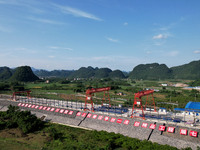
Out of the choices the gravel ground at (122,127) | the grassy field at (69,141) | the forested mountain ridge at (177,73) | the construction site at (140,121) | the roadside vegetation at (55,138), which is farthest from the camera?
the forested mountain ridge at (177,73)

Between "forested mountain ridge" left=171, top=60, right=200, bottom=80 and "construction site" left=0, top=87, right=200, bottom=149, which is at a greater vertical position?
"forested mountain ridge" left=171, top=60, right=200, bottom=80

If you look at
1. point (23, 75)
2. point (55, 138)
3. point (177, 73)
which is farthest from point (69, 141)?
point (177, 73)

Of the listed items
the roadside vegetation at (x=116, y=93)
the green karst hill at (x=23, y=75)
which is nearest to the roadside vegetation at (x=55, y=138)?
the roadside vegetation at (x=116, y=93)

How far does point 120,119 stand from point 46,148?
1118 cm

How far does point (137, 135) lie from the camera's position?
22156mm

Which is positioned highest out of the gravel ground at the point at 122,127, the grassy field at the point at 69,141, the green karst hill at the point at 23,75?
the green karst hill at the point at 23,75

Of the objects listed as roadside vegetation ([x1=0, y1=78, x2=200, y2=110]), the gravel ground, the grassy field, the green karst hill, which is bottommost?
the grassy field

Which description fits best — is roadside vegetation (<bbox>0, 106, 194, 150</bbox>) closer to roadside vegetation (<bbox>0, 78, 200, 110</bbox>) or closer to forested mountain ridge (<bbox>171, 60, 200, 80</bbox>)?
roadside vegetation (<bbox>0, 78, 200, 110</bbox>)

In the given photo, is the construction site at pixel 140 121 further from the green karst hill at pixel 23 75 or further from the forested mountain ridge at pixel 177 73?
the forested mountain ridge at pixel 177 73

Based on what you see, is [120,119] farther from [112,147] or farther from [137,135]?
[112,147]

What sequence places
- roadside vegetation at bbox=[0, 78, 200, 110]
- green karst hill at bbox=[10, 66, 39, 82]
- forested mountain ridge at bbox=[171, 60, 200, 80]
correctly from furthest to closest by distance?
forested mountain ridge at bbox=[171, 60, 200, 80]
green karst hill at bbox=[10, 66, 39, 82]
roadside vegetation at bbox=[0, 78, 200, 110]

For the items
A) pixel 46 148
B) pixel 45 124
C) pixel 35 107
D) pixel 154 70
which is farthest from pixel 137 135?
pixel 154 70

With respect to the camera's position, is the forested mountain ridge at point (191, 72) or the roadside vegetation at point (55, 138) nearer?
the roadside vegetation at point (55, 138)

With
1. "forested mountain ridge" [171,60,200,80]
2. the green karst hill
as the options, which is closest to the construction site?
the green karst hill
